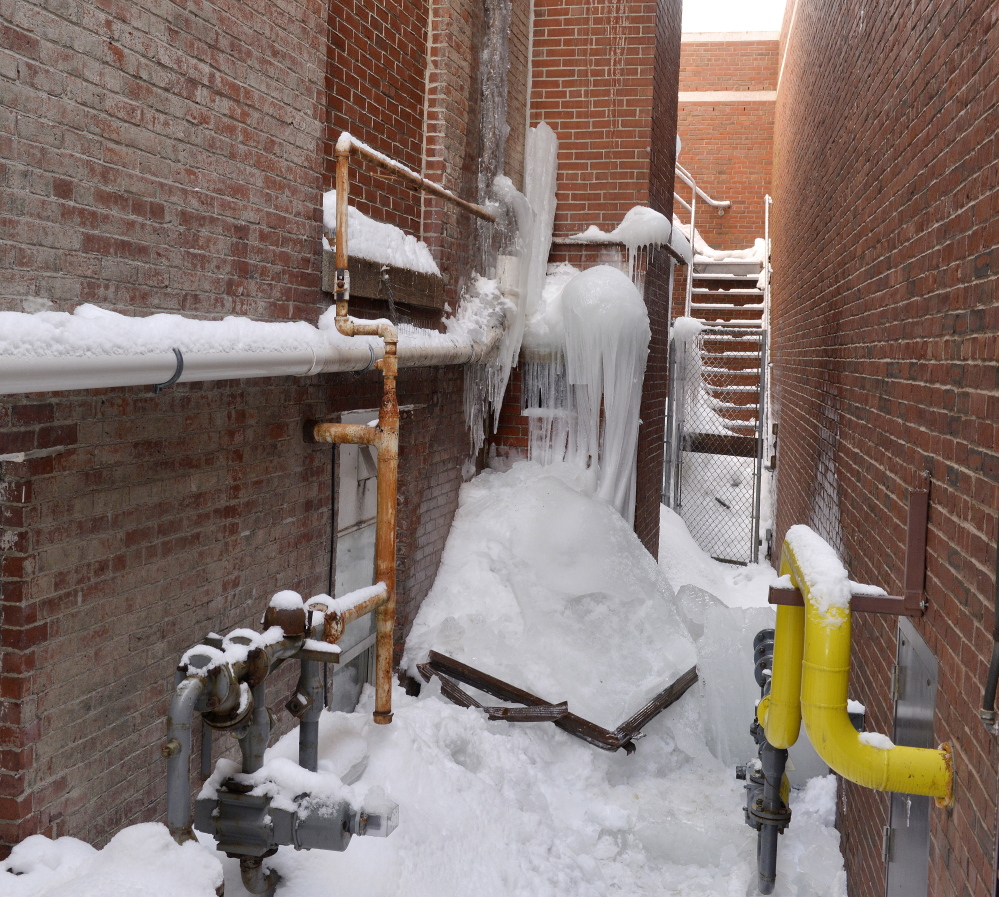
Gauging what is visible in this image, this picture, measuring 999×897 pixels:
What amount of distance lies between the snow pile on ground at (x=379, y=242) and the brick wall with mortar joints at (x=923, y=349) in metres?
2.38

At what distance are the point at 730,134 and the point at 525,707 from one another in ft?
42.6

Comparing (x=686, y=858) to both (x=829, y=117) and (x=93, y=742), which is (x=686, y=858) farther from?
(x=829, y=117)

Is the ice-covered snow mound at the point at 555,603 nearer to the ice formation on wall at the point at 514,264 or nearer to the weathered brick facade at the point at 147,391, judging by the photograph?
the ice formation on wall at the point at 514,264

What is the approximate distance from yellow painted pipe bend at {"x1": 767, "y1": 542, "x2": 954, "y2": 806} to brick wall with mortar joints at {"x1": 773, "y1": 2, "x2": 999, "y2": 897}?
0.27 feet

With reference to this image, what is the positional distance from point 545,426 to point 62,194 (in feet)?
15.9

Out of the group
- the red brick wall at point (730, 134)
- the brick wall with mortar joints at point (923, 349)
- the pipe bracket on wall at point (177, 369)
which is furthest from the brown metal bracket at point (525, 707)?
the red brick wall at point (730, 134)

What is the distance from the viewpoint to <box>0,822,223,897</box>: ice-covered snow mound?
247 centimetres

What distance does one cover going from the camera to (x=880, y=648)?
382 cm

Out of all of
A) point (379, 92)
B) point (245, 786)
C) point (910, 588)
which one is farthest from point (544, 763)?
point (379, 92)

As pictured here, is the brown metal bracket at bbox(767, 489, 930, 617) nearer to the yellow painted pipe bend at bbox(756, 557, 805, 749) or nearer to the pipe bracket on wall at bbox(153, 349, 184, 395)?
the yellow painted pipe bend at bbox(756, 557, 805, 749)

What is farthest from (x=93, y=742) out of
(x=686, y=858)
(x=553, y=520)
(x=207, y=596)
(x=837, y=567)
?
(x=553, y=520)

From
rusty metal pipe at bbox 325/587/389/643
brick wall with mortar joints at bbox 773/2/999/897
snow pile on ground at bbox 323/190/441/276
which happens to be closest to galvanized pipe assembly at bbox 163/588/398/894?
rusty metal pipe at bbox 325/587/389/643

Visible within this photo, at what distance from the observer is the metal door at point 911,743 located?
282 centimetres

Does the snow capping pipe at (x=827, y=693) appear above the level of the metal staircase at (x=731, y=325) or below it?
below
